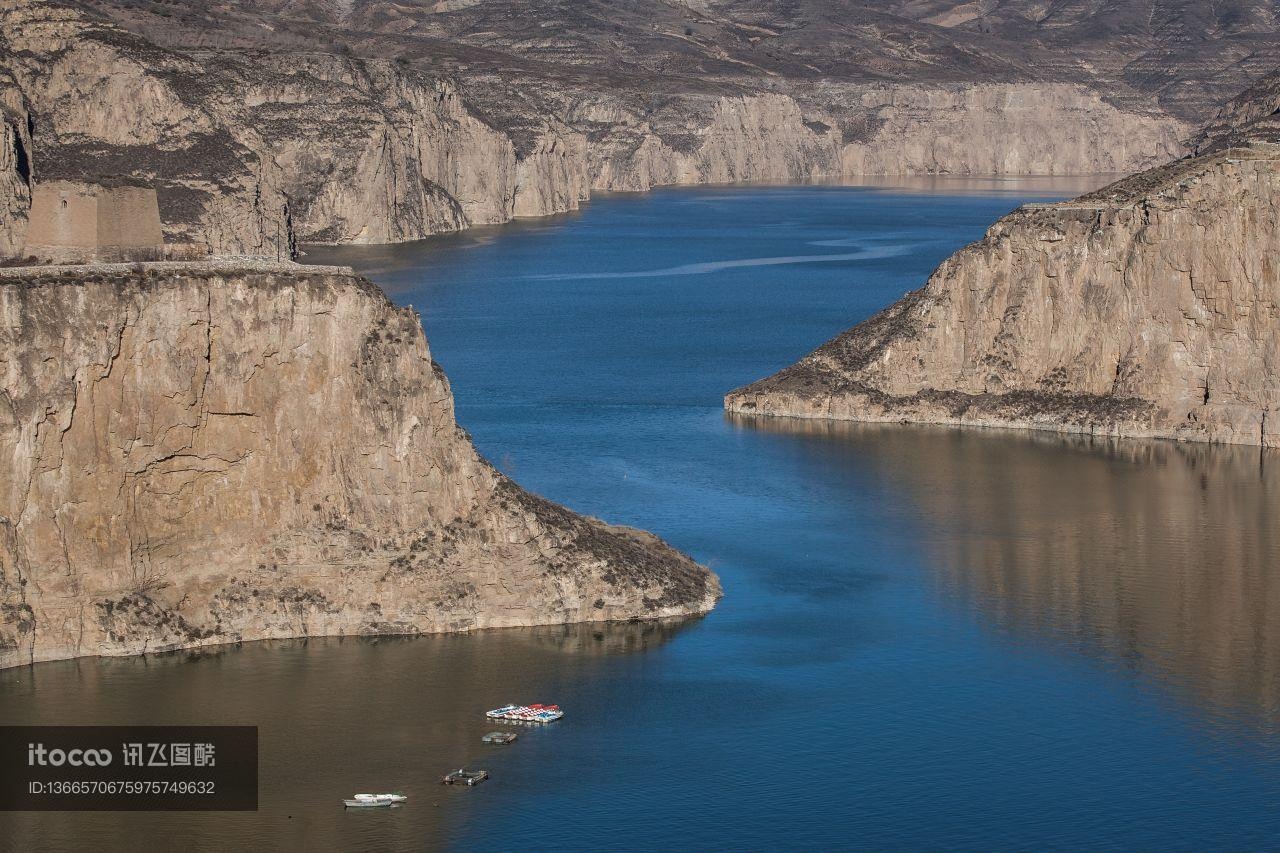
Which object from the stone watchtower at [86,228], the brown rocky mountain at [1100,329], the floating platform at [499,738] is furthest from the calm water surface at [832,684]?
the stone watchtower at [86,228]

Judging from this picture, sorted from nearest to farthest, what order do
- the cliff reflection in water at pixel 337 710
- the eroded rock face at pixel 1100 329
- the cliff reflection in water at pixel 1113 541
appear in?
the cliff reflection in water at pixel 337 710
the cliff reflection in water at pixel 1113 541
the eroded rock face at pixel 1100 329

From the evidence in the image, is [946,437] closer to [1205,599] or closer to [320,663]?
[1205,599]

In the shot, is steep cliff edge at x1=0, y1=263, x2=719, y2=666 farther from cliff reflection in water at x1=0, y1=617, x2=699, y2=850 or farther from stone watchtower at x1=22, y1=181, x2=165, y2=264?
stone watchtower at x1=22, y1=181, x2=165, y2=264

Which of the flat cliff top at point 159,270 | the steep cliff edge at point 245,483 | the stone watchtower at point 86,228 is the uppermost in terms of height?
the stone watchtower at point 86,228

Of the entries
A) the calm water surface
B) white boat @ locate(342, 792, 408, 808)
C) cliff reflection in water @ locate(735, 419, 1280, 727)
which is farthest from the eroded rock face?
white boat @ locate(342, 792, 408, 808)

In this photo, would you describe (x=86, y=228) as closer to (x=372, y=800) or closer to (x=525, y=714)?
(x=525, y=714)

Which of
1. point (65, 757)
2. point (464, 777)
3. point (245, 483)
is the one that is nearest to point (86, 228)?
point (245, 483)

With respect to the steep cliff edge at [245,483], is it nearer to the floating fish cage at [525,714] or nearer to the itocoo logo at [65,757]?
the itocoo logo at [65,757]
